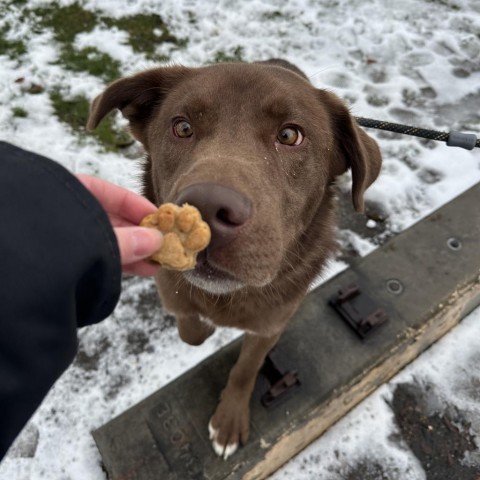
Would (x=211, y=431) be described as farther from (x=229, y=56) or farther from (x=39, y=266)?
(x=229, y=56)

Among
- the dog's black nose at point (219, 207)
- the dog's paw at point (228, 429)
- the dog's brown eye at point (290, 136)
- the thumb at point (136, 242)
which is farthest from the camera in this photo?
the dog's paw at point (228, 429)

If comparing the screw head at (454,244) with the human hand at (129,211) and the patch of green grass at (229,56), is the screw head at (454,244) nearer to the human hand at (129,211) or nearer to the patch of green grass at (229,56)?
the human hand at (129,211)

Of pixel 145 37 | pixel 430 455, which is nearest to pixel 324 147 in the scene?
pixel 430 455

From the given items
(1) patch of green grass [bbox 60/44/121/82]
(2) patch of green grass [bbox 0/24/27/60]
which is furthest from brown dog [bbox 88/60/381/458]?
(2) patch of green grass [bbox 0/24/27/60]

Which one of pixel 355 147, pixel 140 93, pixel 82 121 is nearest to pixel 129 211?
pixel 140 93

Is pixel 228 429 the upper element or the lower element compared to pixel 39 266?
lower

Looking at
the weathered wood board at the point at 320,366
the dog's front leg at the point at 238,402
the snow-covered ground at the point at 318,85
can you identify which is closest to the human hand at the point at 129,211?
the dog's front leg at the point at 238,402

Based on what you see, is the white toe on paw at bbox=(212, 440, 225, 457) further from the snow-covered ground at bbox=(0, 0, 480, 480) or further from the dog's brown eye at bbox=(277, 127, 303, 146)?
the dog's brown eye at bbox=(277, 127, 303, 146)
